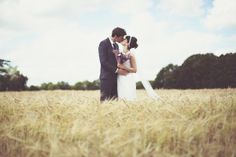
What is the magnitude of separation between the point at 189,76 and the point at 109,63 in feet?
72.8

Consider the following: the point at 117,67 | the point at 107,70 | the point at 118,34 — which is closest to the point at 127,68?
the point at 117,67

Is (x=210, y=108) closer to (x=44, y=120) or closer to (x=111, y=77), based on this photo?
(x=44, y=120)

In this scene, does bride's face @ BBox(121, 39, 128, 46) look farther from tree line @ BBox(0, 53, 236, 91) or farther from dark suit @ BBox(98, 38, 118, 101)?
tree line @ BBox(0, 53, 236, 91)

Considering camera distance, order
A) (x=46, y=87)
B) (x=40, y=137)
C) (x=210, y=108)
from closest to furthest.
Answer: (x=40, y=137) → (x=210, y=108) → (x=46, y=87)

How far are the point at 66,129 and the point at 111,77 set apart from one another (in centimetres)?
321

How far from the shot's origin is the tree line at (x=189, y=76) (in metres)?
24.3

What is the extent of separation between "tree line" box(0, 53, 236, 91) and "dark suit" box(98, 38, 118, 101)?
17727 millimetres

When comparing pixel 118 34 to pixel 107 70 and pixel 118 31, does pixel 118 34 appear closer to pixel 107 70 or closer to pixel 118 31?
pixel 118 31

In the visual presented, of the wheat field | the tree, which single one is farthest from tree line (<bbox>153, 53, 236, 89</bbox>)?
the wheat field

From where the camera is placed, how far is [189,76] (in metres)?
27.8

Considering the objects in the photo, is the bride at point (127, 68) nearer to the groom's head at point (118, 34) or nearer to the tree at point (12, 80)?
the groom's head at point (118, 34)

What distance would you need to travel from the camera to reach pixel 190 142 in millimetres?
3031

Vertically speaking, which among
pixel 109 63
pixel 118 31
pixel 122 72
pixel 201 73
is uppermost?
pixel 201 73

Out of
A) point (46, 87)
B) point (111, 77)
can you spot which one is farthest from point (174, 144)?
point (46, 87)
